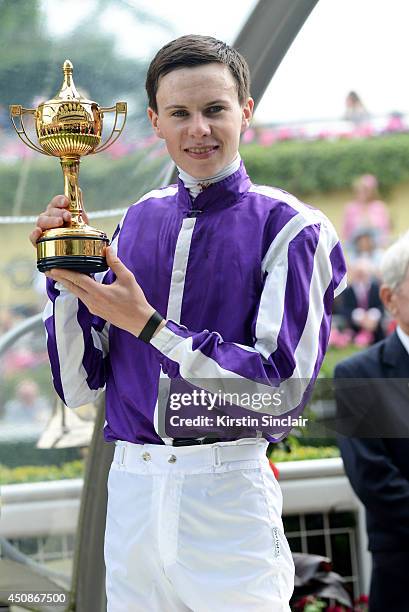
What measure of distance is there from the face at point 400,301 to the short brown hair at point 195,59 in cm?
114

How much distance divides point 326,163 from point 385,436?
314 inches

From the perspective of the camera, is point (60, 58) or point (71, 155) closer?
point (71, 155)

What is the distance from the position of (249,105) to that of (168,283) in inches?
13.9

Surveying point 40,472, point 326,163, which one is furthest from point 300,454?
point 326,163

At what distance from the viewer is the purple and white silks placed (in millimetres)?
1678

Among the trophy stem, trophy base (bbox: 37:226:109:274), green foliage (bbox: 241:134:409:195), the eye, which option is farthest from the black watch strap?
green foliage (bbox: 241:134:409:195)

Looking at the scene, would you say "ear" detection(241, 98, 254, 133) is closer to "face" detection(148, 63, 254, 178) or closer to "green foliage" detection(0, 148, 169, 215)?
"face" detection(148, 63, 254, 178)

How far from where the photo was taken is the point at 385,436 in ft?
9.07

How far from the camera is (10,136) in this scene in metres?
2.72

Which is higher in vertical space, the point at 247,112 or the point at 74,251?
the point at 247,112

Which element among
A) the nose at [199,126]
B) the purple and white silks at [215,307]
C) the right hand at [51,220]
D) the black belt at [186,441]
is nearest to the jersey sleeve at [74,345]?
the purple and white silks at [215,307]

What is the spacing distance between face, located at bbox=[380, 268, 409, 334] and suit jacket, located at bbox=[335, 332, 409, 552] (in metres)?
0.05

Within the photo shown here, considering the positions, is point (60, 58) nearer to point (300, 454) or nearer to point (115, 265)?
point (115, 265)

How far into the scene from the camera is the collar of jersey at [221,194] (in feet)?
5.90
